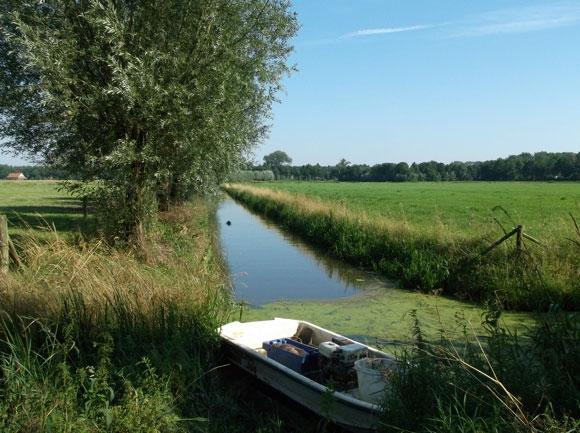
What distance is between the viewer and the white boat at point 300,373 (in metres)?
5.04

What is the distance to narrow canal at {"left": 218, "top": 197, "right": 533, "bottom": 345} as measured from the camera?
32.2 feet

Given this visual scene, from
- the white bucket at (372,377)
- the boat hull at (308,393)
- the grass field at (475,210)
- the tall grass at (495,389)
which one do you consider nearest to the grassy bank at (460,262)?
the grass field at (475,210)

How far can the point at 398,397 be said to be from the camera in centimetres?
463

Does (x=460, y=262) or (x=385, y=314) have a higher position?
(x=460, y=262)

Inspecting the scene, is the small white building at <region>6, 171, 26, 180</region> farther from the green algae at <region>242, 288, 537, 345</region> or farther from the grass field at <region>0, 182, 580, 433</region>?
the grass field at <region>0, 182, 580, 433</region>

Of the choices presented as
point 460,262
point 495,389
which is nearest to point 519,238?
point 460,262

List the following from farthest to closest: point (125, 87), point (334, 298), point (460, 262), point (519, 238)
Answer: point (334, 298) < point (460, 262) < point (519, 238) < point (125, 87)

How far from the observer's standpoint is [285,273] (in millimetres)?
16828

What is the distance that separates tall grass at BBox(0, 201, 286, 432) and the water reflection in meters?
3.49

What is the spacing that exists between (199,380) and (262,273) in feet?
35.0

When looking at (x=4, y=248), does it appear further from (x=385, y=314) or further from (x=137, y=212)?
(x=385, y=314)

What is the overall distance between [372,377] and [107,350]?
2.64m

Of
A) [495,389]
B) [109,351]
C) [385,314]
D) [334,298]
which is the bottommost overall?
[334,298]

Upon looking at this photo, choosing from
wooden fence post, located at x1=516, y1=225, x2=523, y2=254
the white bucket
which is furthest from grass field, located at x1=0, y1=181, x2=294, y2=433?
wooden fence post, located at x1=516, y1=225, x2=523, y2=254
